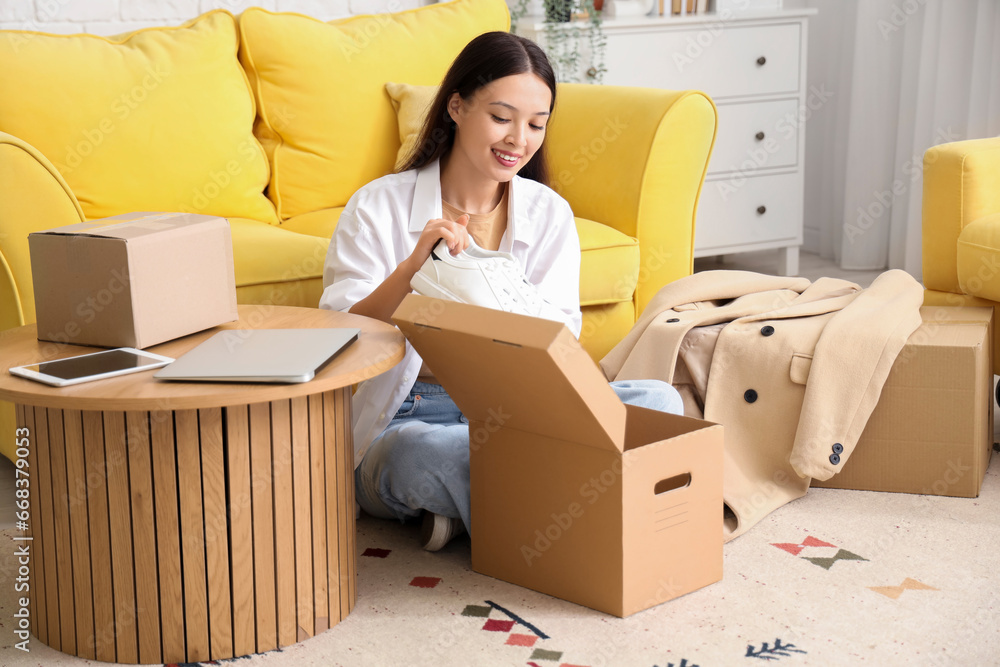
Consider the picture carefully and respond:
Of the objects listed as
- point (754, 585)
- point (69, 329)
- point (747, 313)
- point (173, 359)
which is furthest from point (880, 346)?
point (69, 329)

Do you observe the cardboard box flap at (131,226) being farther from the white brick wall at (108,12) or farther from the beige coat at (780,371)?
the white brick wall at (108,12)

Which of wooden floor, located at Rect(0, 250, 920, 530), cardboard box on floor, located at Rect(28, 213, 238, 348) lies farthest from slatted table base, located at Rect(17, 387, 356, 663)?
wooden floor, located at Rect(0, 250, 920, 530)

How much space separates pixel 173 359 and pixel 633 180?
133 centimetres

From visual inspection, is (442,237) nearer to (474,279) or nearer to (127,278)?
(474,279)

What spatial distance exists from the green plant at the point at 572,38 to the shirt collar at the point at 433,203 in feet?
5.00

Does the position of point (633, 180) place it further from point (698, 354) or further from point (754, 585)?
point (754, 585)

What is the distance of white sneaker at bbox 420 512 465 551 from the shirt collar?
18.6 inches

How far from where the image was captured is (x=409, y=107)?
2453 mm

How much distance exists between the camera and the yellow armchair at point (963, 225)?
209 centimetres

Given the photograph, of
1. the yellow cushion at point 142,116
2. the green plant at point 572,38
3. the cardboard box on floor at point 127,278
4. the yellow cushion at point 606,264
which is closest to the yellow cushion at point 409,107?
the yellow cushion at point 142,116

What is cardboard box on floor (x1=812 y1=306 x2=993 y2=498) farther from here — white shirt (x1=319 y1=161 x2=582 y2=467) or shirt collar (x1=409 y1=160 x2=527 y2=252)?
shirt collar (x1=409 y1=160 x2=527 y2=252)

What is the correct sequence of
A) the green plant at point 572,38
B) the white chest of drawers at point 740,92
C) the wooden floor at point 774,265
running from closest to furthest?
the green plant at point 572,38
the white chest of drawers at point 740,92
the wooden floor at point 774,265

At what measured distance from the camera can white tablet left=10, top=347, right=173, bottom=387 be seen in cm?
119

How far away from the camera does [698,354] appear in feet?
6.26
